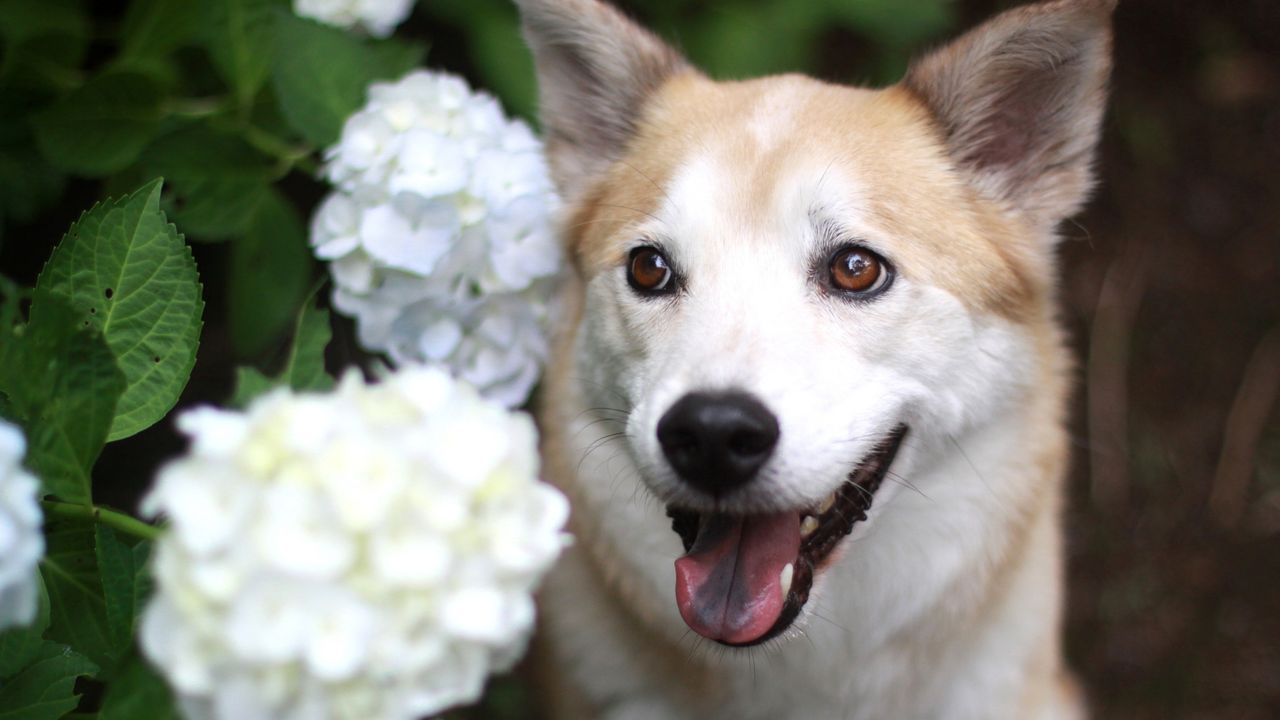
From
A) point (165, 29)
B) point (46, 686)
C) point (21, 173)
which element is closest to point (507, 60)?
point (165, 29)

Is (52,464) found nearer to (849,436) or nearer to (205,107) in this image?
(849,436)

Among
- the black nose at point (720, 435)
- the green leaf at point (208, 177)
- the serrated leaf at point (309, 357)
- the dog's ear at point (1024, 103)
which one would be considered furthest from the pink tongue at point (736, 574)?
the green leaf at point (208, 177)

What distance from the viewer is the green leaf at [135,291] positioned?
1.33 m

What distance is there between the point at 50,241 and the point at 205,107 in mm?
1019

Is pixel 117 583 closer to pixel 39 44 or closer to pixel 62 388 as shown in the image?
pixel 62 388

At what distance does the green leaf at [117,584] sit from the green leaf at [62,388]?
0.24 feet

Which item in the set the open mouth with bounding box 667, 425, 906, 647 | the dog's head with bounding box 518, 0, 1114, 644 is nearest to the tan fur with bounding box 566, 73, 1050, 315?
the dog's head with bounding box 518, 0, 1114, 644

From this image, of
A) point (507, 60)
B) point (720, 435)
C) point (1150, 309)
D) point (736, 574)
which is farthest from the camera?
point (1150, 309)

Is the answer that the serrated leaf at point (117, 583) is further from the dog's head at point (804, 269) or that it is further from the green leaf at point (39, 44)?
the green leaf at point (39, 44)

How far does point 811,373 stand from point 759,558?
1.08 ft

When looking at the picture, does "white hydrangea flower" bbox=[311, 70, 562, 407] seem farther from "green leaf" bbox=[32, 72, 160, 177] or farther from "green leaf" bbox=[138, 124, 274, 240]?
"green leaf" bbox=[32, 72, 160, 177]

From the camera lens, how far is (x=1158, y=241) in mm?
3729

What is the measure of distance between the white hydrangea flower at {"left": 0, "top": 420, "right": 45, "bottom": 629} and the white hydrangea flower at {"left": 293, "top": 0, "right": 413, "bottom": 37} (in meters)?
1.26

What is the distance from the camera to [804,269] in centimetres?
177
